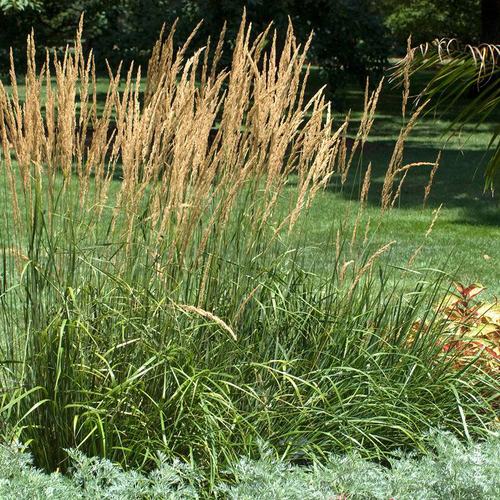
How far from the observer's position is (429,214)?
32.2 ft

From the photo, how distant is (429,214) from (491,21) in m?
14.3

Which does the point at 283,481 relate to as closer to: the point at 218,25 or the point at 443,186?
the point at 443,186

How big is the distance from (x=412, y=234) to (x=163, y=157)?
18.5 ft

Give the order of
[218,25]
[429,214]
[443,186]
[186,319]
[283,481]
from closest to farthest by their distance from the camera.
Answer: [283,481] → [186,319] → [429,214] → [443,186] → [218,25]

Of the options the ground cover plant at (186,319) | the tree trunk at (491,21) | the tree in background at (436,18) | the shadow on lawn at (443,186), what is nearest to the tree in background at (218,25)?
the shadow on lawn at (443,186)

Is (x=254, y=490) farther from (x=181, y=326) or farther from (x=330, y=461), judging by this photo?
(x=181, y=326)

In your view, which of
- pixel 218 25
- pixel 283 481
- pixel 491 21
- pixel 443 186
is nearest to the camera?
pixel 283 481

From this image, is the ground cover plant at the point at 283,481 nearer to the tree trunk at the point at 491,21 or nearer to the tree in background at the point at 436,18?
the tree trunk at the point at 491,21

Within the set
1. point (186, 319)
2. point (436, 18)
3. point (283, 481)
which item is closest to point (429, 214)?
point (186, 319)

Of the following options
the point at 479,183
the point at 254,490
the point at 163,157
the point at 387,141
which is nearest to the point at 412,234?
the point at 479,183

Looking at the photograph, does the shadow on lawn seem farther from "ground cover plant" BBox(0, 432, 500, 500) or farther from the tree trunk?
the tree trunk

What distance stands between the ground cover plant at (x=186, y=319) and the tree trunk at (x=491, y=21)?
20.1 metres

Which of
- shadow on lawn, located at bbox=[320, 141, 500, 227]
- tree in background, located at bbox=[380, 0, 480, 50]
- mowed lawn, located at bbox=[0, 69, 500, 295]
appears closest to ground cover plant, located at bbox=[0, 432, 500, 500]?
mowed lawn, located at bbox=[0, 69, 500, 295]

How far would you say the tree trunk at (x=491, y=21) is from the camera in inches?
866
